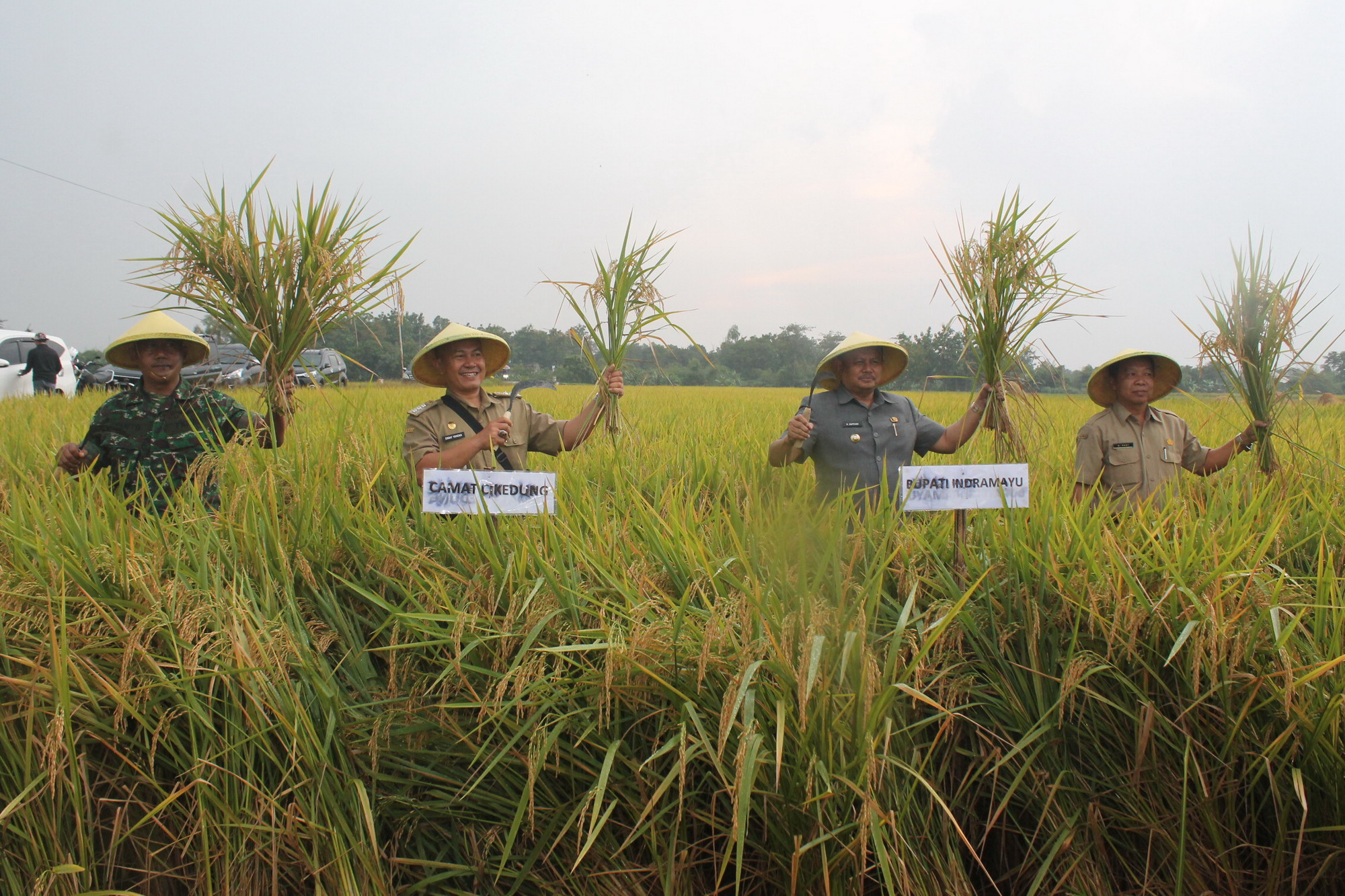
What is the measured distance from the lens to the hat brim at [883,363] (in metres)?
3.11

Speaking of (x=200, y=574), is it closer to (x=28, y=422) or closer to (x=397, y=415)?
(x=397, y=415)

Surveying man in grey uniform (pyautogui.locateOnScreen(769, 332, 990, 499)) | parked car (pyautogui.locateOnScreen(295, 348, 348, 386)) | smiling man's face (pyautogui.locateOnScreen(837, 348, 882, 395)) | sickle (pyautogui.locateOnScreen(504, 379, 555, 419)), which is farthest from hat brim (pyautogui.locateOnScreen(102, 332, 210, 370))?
smiling man's face (pyautogui.locateOnScreen(837, 348, 882, 395))

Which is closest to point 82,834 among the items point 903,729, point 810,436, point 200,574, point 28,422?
point 200,574

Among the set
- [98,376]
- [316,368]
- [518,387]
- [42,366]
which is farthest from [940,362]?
Answer: [98,376]

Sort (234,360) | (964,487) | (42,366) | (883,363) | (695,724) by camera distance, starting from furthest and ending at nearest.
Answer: (42,366) → (883,363) → (234,360) → (964,487) → (695,724)

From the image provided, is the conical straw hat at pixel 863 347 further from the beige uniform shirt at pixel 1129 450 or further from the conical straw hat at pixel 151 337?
the conical straw hat at pixel 151 337

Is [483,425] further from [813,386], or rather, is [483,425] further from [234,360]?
[813,386]

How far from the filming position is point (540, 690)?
1.64 metres

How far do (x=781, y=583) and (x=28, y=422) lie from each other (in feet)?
20.9

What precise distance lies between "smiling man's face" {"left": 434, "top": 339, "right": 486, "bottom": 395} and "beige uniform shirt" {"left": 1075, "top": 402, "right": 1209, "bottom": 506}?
94.9 inches

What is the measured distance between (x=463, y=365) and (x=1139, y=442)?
9.00ft

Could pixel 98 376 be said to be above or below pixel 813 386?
above

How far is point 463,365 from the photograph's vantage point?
9.80ft

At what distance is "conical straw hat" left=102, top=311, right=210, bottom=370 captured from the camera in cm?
285
